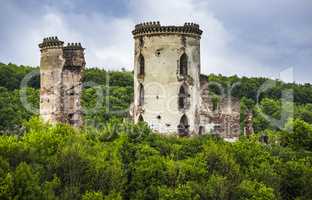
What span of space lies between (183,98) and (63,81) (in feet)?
29.6

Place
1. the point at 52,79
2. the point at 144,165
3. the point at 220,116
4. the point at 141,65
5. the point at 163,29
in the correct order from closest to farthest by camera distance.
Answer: the point at 144,165 → the point at 163,29 → the point at 141,65 → the point at 220,116 → the point at 52,79

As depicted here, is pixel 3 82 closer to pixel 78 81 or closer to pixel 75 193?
pixel 78 81

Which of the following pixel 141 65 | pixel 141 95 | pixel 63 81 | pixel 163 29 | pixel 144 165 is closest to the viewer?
pixel 144 165

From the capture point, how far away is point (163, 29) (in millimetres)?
50219

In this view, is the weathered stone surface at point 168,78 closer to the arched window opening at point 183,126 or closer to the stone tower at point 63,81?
the arched window opening at point 183,126

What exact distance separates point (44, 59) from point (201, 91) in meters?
11.6

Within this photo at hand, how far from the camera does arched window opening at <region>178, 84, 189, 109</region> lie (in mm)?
50094

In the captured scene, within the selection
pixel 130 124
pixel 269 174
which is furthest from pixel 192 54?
pixel 269 174

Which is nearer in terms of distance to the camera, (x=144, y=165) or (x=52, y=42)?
(x=144, y=165)

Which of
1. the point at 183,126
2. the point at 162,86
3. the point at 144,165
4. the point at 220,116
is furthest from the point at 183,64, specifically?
the point at 144,165

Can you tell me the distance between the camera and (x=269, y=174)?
1855 inches

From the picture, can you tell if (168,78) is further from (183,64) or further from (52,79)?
→ (52,79)

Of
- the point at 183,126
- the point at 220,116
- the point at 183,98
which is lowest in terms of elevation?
the point at 183,126

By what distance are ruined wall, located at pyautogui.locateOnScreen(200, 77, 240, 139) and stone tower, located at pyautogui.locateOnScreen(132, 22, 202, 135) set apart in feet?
3.21
